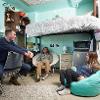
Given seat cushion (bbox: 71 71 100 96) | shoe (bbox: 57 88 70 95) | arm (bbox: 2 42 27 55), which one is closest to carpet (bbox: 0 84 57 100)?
shoe (bbox: 57 88 70 95)

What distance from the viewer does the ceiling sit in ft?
18.8

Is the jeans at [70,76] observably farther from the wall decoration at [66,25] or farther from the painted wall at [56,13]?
the painted wall at [56,13]

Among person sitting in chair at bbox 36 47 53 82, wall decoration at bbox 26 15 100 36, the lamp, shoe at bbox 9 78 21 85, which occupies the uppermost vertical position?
the lamp

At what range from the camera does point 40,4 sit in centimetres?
604

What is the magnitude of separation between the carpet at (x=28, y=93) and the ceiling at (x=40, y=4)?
3.30m

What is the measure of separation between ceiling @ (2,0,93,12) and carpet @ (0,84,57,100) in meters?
3.30

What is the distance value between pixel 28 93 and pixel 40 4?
382 cm

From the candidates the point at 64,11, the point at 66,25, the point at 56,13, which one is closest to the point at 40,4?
the point at 56,13

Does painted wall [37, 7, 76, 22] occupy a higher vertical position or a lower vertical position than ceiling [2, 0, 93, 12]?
lower

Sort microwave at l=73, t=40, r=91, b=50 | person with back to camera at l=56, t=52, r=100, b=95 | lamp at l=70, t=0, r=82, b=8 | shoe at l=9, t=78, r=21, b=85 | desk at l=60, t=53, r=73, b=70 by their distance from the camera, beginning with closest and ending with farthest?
person with back to camera at l=56, t=52, r=100, b=95, shoe at l=9, t=78, r=21, b=85, microwave at l=73, t=40, r=91, b=50, desk at l=60, t=53, r=73, b=70, lamp at l=70, t=0, r=82, b=8

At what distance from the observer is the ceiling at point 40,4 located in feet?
18.8

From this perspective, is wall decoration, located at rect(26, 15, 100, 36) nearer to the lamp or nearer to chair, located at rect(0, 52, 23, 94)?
the lamp

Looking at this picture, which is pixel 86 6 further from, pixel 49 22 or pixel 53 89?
pixel 53 89

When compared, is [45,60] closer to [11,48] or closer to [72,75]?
[72,75]
